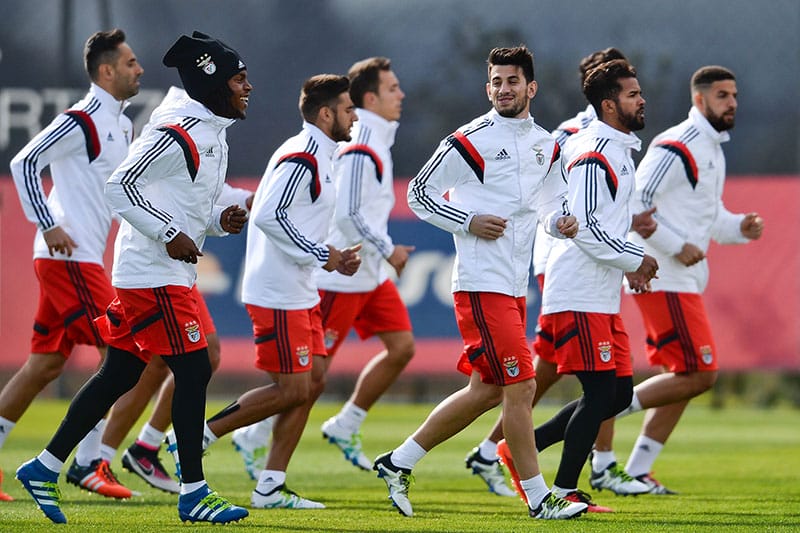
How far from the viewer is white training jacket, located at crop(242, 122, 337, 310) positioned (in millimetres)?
7258

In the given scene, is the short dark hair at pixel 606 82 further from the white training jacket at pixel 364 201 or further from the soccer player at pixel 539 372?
the white training jacket at pixel 364 201

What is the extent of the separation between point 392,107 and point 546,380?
2232 mm

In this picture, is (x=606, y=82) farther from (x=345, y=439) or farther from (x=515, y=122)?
(x=345, y=439)

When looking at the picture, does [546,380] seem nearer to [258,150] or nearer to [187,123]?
[187,123]

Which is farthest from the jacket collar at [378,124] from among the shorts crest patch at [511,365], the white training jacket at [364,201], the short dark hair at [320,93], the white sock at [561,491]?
the white sock at [561,491]

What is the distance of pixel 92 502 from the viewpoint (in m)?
7.73

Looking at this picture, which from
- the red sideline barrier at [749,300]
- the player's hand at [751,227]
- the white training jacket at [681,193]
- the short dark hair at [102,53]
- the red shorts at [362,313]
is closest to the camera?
the short dark hair at [102,53]

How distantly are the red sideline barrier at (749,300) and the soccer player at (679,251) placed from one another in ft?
29.3

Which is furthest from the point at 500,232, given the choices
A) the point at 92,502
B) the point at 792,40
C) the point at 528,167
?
the point at 792,40

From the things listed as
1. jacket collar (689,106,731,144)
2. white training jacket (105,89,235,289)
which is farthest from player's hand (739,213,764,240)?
white training jacket (105,89,235,289)

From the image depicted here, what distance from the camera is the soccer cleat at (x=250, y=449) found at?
875cm

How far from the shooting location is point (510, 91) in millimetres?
6867

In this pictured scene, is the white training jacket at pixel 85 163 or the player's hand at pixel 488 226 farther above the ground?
the player's hand at pixel 488 226

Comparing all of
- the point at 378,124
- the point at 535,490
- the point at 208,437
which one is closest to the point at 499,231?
the point at 535,490
